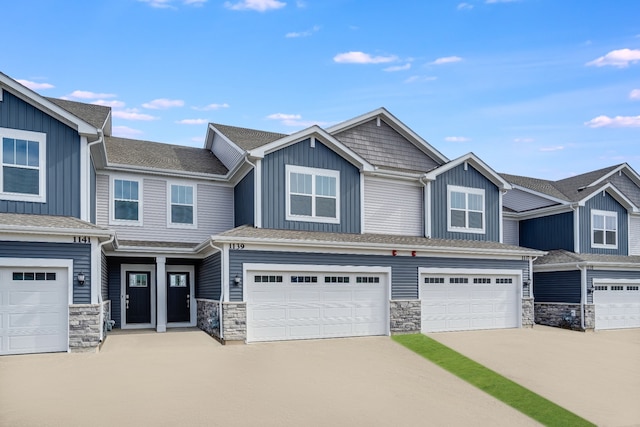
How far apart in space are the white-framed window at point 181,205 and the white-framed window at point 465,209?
944cm

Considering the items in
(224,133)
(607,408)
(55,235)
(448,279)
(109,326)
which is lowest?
(607,408)

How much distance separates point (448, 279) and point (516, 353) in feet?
11.7

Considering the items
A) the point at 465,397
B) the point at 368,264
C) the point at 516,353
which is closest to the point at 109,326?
the point at 368,264

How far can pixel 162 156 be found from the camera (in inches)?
730

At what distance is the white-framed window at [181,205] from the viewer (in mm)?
17531

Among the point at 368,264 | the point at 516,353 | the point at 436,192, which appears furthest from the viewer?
the point at 436,192

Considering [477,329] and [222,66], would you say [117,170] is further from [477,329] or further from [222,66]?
[477,329]

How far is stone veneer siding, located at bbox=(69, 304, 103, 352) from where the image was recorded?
11961 millimetres

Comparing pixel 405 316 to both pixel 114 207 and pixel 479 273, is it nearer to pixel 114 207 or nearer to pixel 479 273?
pixel 479 273

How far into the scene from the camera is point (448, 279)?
17188 mm

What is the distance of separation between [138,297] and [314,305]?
6792 mm

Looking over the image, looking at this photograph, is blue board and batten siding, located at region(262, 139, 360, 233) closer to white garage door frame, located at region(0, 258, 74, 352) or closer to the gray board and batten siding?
the gray board and batten siding

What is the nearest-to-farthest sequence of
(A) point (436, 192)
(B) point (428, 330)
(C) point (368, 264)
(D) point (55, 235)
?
(D) point (55, 235) < (C) point (368, 264) < (B) point (428, 330) < (A) point (436, 192)

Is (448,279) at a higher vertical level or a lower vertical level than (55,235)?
lower
